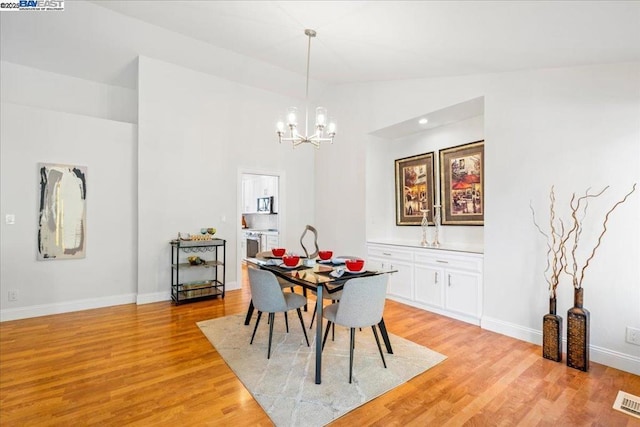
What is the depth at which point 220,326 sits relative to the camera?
11.4 ft

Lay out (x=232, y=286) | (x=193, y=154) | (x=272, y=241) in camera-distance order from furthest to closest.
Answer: (x=272, y=241) → (x=232, y=286) → (x=193, y=154)

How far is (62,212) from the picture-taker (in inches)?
155

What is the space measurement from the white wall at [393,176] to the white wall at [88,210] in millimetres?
3687

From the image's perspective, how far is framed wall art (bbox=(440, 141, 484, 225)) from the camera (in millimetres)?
4012

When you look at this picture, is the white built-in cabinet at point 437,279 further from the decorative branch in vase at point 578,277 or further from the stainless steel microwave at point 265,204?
the stainless steel microwave at point 265,204

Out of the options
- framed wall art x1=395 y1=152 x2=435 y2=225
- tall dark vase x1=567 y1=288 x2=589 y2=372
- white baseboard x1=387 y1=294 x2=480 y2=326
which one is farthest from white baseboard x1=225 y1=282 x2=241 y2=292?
tall dark vase x1=567 y1=288 x2=589 y2=372

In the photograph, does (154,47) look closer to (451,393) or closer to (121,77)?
(121,77)

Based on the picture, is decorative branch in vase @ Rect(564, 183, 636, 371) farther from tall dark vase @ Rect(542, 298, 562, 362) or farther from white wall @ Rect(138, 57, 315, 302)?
white wall @ Rect(138, 57, 315, 302)

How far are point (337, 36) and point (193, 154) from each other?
276cm

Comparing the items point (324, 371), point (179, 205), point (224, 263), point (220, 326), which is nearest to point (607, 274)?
point (324, 371)

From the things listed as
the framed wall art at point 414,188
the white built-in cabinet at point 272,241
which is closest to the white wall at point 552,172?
the framed wall art at point 414,188

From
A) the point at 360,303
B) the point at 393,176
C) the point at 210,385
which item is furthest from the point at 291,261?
the point at 393,176

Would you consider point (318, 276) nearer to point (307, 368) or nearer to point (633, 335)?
point (307, 368)

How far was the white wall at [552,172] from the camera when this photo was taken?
254cm
